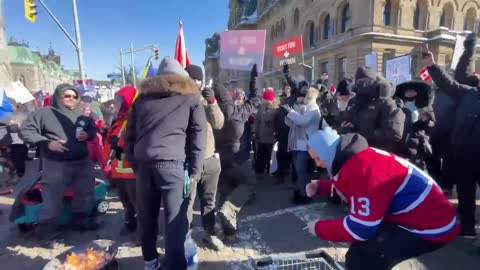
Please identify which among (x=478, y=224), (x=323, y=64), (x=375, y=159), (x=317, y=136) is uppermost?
(x=323, y=64)

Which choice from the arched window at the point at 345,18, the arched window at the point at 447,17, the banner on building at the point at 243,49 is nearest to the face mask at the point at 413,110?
the banner on building at the point at 243,49

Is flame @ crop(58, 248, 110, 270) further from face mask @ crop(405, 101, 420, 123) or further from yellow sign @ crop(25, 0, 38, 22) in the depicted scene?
yellow sign @ crop(25, 0, 38, 22)

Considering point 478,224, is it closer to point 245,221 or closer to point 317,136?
point 245,221

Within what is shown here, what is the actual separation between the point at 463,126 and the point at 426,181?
1833 millimetres

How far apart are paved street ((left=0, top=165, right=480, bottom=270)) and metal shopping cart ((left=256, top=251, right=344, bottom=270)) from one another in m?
0.54

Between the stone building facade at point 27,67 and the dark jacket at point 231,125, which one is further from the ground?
the stone building facade at point 27,67

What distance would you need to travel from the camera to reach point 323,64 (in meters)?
29.7

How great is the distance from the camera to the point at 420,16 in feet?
88.7

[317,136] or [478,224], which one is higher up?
[317,136]

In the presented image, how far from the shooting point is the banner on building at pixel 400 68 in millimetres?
7827

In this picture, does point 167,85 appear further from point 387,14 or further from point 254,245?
point 387,14

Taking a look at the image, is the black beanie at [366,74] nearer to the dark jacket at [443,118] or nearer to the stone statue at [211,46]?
the dark jacket at [443,118]

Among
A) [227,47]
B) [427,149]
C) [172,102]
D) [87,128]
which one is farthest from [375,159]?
[227,47]

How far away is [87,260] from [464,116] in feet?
13.4
